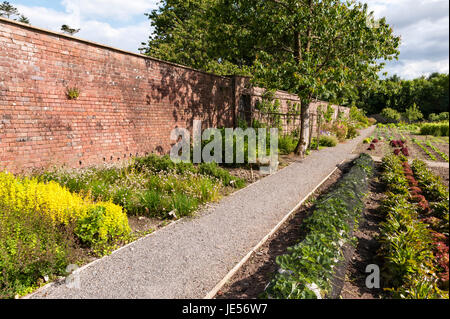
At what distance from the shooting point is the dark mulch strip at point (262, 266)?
3.01m

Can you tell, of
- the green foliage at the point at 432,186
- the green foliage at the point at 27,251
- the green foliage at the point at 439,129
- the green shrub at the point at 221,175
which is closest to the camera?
the green foliage at the point at 439,129

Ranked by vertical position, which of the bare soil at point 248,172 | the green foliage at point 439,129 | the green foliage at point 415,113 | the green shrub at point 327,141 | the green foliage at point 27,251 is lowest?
the green foliage at point 27,251

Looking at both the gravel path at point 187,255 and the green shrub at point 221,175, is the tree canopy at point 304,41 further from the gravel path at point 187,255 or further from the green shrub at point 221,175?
the gravel path at point 187,255

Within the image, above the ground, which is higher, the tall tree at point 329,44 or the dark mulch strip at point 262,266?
the tall tree at point 329,44

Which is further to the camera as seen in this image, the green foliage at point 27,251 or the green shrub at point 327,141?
the green shrub at point 327,141

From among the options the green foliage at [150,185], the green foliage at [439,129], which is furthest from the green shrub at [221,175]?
the green foliage at [439,129]

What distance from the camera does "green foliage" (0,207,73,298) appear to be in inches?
116

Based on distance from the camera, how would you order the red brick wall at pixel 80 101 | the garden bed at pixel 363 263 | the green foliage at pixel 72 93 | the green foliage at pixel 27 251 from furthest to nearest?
the green foliage at pixel 72 93, the red brick wall at pixel 80 101, the green foliage at pixel 27 251, the garden bed at pixel 363 263

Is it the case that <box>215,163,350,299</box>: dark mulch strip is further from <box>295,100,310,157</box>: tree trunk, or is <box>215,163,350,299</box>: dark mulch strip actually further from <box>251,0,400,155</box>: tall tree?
<box>295,100,310,157</box>: tree trunk

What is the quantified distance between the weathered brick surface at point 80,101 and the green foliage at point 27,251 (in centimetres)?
278

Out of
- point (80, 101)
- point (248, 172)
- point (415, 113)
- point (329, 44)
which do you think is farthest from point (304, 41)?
point (80, 101)

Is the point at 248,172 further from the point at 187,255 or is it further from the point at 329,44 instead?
the point at 329,44

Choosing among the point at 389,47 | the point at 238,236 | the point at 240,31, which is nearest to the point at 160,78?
the point at 240,31
